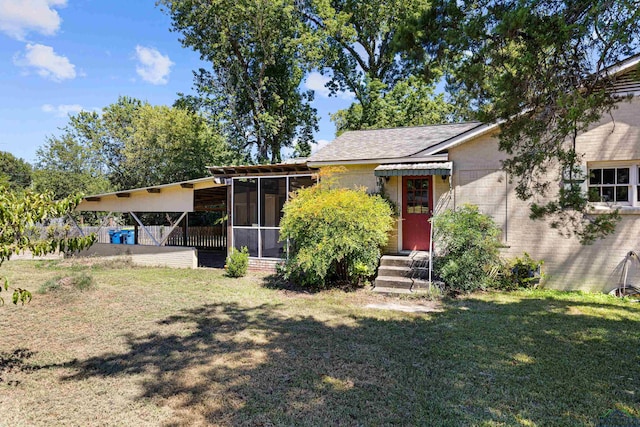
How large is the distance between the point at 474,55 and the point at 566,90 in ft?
4.02

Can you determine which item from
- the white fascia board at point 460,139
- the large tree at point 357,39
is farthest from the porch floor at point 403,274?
the large tree at point 357,39

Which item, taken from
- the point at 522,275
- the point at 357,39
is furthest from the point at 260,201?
the point at 357,39

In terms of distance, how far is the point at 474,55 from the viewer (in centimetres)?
510

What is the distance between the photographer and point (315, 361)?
16.2 feet

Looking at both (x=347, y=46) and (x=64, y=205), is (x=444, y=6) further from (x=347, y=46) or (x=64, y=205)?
(x=347, y=46)

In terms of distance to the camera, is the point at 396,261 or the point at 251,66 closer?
the point at 396,261

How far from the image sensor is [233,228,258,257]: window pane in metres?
12.9

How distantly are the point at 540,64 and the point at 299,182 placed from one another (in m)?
9.33

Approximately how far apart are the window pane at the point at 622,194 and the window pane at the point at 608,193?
9 centimetres

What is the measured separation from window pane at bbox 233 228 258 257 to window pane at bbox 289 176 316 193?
1970 mm

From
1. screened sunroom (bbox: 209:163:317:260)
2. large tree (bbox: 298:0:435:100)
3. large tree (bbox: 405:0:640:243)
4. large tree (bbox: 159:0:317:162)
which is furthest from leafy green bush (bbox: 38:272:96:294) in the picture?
large tree (bbox: 298:0:435:100)

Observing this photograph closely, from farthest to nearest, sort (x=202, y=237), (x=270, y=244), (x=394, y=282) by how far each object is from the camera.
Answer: (x=202, y=237) < (x=270, y=244) < (x=394, y=282)

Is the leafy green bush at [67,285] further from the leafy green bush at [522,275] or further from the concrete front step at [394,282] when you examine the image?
the leafy green bush at [522,275]

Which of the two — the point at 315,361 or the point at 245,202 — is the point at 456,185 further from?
the point at 245,202
